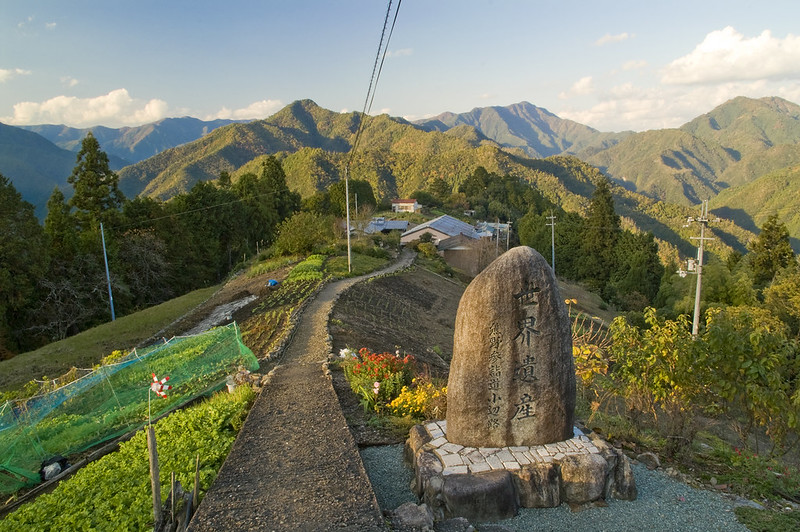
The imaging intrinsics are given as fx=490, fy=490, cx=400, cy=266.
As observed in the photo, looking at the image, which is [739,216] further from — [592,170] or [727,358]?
[727,358]

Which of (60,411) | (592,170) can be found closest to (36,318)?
(60,411)

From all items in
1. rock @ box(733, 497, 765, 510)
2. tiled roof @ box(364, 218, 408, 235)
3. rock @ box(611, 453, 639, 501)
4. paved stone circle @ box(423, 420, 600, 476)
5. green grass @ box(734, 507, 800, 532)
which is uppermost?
paved stone circle @ box(423, 420, 600, 476)

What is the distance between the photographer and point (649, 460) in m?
7.18

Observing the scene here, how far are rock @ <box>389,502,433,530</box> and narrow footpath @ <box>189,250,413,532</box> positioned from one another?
0.20 m

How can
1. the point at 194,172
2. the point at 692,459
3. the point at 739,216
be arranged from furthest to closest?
1. the point at 739,216
2. the point at 194,172
3. the point at 692,459

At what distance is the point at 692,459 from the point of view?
7.55 metres

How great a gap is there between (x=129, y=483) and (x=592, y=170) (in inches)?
5928

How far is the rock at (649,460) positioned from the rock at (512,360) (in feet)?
5.12

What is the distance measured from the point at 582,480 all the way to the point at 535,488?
0.61 meters

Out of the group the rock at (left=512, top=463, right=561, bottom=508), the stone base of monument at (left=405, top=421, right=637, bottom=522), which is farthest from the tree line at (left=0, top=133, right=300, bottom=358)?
the rock at (left=512, top=463, right=561, bottom=508)

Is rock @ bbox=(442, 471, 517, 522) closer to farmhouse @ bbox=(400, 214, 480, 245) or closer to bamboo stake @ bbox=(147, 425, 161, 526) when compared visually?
bamboo stake @ bbox=(147, 425, 161, 526)

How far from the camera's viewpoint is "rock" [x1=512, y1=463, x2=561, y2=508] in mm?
5910

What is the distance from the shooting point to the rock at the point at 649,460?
280 inches

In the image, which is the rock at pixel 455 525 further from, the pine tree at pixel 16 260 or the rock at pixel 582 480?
the pine tree at pixel 16 260
